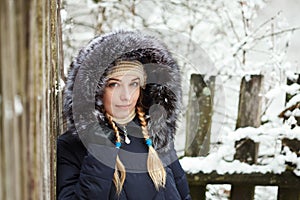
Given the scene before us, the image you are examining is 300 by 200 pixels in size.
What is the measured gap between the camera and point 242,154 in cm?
269

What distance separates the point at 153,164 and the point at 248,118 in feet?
3.65

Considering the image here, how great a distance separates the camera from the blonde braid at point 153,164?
1694mm

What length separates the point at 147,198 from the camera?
5.41 feet

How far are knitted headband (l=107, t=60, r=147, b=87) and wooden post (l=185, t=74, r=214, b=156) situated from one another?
0.92 metres

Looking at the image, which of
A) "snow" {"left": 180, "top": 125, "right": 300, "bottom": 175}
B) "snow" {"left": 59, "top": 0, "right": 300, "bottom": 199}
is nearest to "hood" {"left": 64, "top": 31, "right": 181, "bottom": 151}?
"snow" {"left": 180, "top": 125, "right": 300, "bottom": 175}

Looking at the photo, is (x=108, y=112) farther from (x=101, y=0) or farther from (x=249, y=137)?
(x=101, y=0)

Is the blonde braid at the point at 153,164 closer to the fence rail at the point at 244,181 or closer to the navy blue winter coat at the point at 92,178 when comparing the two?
the navy blue winter coat at the point at 92,178

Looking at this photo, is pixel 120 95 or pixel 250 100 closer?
pixel 120 95

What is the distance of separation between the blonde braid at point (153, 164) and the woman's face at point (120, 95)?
0.12 metres

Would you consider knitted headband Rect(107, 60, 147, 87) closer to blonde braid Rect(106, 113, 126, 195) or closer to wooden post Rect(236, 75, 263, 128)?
blonde braid Rect(106, 113, 126, 195)

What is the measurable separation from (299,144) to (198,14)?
250 cm

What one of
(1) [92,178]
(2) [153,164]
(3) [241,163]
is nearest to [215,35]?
(3) [241,163]

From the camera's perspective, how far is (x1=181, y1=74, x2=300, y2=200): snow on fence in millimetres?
2568

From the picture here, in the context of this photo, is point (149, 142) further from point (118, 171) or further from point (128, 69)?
point (128, 69)
